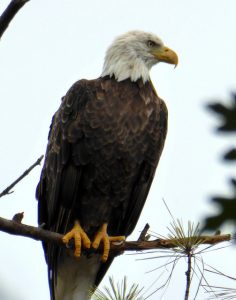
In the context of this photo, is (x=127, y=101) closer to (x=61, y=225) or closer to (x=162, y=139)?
(x=162, y=139)

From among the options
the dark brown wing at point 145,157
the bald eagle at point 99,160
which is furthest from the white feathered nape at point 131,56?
the dark brown wing at point 145,157

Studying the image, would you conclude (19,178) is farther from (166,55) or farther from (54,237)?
(166,55)

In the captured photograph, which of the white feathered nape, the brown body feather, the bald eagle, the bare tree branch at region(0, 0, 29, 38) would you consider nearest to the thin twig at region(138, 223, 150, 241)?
the bald eagle

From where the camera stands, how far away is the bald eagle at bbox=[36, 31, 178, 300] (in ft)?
13.8

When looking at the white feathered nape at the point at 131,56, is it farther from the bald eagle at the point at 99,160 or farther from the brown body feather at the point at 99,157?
the brown body feather at the point at 99,157

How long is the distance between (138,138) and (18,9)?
2747 mm

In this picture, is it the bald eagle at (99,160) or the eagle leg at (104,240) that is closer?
the eagle leg at (104,240)

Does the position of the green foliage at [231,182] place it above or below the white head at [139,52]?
below

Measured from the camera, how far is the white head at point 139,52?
502 cm

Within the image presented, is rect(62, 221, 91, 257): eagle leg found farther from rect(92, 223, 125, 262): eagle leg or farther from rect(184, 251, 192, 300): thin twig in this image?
rect(184, 251, 192, 300): thin twig

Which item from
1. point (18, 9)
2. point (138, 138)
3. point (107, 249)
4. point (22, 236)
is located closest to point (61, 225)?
point (107, 249)

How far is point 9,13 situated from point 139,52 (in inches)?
144

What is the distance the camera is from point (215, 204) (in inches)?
20.9

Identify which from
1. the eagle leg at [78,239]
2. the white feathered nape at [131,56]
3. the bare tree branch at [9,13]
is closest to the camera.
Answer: the bare tree branch at [9,13]
